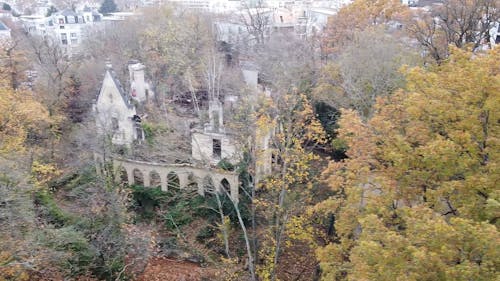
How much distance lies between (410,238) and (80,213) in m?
14.4

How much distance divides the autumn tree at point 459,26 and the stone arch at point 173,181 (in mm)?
18123

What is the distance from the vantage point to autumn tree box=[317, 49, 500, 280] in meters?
8.23

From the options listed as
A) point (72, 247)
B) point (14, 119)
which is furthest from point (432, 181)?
point (14, 119)

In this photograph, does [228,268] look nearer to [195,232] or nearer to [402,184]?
[195,232]

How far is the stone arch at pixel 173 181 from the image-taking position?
882 inches

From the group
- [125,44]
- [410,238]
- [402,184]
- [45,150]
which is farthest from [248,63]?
[410,238]

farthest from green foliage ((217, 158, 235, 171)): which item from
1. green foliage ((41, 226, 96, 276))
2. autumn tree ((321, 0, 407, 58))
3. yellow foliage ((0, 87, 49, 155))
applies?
autumn tree ((321, 0, 407, 58))

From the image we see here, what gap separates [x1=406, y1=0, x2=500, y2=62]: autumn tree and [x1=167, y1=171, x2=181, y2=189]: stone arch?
59.5 ft

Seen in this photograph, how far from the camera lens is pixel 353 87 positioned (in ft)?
69.4

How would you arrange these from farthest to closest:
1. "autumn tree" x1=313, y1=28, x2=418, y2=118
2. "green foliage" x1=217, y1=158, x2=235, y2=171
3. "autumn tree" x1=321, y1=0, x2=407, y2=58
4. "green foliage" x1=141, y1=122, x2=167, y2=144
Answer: "autumn tree" x1=321, y1=0, x2=407, y2=58
"green foliage" x1=141, y1=122, x2=167, y2=144
"autumn tree" x1=313, y1=28, x2=418, y2=118
"green foliage" x1=217, y1=158, x2=235, y2=171

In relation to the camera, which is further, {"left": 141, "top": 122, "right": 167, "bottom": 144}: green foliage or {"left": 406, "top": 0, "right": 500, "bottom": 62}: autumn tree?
{"left": 406, "top": 0, "right": 500, "bottom": 62}: autumn tree

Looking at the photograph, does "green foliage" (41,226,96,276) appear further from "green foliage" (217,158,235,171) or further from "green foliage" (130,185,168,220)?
"green foliage" (217,158,235,171)

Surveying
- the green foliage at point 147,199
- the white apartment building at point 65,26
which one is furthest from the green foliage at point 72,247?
the white apartment building at point 65,26

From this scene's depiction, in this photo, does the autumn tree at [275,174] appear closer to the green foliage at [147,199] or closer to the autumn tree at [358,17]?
the green foliage at [147,199]
